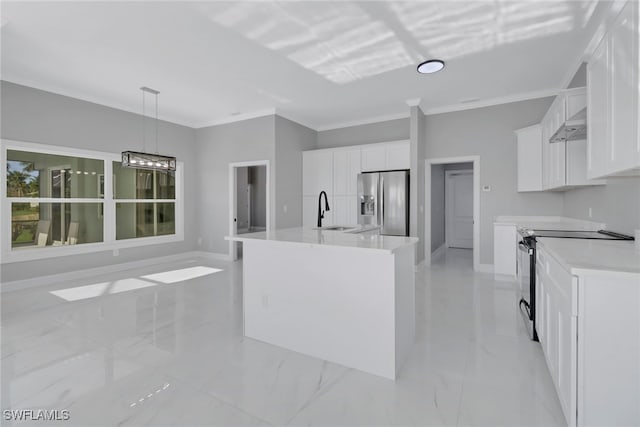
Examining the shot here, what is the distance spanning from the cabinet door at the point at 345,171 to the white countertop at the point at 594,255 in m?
3.69

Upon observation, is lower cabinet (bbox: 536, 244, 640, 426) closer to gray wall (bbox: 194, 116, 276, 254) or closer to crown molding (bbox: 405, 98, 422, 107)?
crown molding (bbox: 405, 98, 422, 107)

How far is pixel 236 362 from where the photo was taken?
2.26 m

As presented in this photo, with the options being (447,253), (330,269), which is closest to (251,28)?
(330,269)

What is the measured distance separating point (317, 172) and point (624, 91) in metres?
4.77

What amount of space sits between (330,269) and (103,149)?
4991mm

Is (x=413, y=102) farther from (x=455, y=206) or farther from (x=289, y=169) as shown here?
(x=455, y=206)

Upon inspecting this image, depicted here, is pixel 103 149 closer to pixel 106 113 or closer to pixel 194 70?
pixel 106 113

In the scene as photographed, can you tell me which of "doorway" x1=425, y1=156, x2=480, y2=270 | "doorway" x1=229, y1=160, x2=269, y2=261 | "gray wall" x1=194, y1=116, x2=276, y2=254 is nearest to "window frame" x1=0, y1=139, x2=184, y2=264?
"gray wall" x1=194, y1=116, x2=276, y2=254

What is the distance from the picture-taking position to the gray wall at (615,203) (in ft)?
7.41

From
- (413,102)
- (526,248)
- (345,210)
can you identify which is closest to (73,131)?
(345,210)

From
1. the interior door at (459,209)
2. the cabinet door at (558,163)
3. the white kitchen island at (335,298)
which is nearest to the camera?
the white kitchen island at (335,298)

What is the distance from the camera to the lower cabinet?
1310 mm

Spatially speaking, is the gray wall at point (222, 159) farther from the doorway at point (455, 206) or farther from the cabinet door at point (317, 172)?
the doorway at point (455, 206)

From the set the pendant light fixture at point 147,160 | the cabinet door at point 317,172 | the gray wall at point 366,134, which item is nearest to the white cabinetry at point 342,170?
the cabinet door at point 317,172
